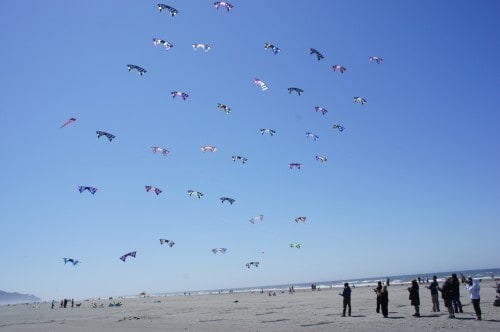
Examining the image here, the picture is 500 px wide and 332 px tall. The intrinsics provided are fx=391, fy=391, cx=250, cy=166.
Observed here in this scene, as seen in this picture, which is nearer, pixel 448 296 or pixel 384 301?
pixel 448 296

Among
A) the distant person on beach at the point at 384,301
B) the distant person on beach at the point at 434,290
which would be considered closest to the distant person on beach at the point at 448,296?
the distant person on beach at the point at 434,290

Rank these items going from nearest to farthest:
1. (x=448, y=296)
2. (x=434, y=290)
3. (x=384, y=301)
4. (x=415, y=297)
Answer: (x=448, y=296) < (x=415, y=297) < (x=384, y=301) < (x=434, y=290)

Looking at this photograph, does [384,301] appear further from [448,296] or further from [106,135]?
[106,135]

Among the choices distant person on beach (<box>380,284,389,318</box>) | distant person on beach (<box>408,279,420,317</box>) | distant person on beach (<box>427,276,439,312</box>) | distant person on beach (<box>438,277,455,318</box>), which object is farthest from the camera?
distant person on beach (<box>427,276,439,312</box>)

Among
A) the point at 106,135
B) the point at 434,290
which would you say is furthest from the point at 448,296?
the point at 106,135

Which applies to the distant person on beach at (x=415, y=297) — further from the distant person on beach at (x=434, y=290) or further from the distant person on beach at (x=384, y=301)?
the distant person on beach at (x=434, y=290)

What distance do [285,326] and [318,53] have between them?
1587 cm

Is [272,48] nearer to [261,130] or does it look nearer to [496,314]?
[261,130]

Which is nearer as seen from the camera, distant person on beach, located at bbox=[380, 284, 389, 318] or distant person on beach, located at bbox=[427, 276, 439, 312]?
distant person on beach, located at bbox=[380, 284, 389, 318]

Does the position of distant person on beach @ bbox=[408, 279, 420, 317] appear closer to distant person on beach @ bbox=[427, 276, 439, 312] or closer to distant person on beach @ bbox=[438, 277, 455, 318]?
distant person on beach @ bbox=[438, 277, 455, 318]

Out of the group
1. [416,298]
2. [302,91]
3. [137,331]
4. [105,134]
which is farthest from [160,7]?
[416,298]

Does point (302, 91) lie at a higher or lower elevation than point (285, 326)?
higher

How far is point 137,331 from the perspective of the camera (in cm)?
1916

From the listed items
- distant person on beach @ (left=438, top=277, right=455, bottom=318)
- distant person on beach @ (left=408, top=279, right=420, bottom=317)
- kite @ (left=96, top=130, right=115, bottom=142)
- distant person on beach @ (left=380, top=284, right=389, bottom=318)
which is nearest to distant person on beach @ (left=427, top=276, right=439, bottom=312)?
distant person on beach @ (left=408, top=279, right=420, bottom=317)
